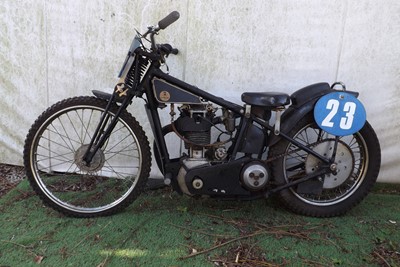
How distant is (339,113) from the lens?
7.95ft

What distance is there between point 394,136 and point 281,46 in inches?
48.1

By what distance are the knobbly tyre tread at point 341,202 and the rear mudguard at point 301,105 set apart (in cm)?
6

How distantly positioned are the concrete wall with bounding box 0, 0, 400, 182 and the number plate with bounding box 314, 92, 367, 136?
0.47 m

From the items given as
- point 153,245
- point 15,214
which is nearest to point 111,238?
point 153,245

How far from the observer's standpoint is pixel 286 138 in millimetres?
2430

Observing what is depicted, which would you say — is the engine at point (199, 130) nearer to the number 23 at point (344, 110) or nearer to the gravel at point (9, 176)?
the number 23 at point (344, 110)

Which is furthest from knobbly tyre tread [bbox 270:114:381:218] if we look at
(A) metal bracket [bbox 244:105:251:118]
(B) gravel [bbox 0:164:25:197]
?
(B) gravel [bbox 0:164:25:197]

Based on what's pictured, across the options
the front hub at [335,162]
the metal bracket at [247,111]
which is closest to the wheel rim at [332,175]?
the front hub at [335,162]

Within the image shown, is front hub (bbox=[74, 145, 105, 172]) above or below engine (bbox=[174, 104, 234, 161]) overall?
below

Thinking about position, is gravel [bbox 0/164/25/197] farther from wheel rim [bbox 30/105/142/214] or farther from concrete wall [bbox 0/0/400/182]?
concrete wall [bbox 0/0/400/182]

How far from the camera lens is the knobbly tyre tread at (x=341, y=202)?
8.20ft

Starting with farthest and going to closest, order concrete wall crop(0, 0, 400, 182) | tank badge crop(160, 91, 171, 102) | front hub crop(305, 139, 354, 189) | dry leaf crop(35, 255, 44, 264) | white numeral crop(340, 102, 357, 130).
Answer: concrete wall crop(0, 0, 400, 182) < front hub crop(305, 139, 354, 189) < white numeral crop(340, 102, 357, 130) < tank badge crop(160, 91, 171, 102) < dry leaf crop(35, 255, 44, 264)

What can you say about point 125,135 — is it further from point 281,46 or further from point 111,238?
point 281,46

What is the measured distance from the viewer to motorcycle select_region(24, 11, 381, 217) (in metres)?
2.34
